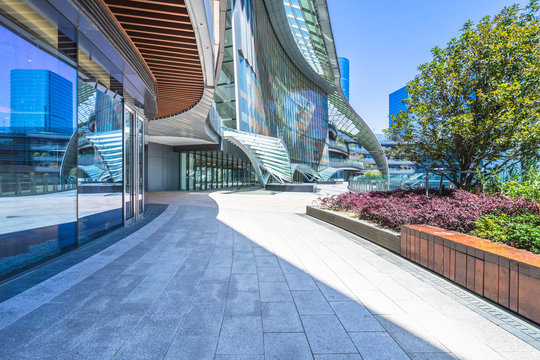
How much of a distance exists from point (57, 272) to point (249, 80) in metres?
25.3

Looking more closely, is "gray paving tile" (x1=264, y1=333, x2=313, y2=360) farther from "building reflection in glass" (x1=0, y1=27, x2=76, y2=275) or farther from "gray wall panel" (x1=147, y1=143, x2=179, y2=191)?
"gray wall panel" (x1=147, y1=143, x2=179, y2=191)

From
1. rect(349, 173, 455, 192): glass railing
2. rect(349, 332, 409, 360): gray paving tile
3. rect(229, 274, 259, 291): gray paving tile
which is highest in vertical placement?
rect(349, 173, 455, 192): glass railing

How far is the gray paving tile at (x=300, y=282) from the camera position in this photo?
3682 mm

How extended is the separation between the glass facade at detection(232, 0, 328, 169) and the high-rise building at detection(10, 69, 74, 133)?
1204 cm

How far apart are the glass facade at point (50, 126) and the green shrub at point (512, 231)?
7161mm

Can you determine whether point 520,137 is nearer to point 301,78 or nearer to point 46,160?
point 46,160

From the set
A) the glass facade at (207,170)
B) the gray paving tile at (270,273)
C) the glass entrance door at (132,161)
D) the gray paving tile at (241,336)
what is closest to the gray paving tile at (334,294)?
the gray paving tile at (270,273)

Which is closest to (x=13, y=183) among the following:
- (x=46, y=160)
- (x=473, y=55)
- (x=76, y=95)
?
(x=46, y=160)

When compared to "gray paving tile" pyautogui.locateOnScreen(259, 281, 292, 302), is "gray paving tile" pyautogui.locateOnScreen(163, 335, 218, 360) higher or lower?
higher

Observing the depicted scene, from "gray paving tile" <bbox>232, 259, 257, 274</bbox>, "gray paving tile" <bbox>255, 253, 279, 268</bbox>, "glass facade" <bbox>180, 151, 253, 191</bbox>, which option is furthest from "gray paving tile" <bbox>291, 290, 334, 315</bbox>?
"glass facade" <bbox>180, 151, 253, 191</bbox>

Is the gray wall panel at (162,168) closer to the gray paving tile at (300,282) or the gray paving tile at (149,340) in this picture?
the gray paving tile at (300,282)

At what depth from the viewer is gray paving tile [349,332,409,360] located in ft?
7.41

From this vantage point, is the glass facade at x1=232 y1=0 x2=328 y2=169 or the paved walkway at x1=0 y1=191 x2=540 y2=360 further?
the glass facade at x1=232 y1=0 x2=328 y2=169

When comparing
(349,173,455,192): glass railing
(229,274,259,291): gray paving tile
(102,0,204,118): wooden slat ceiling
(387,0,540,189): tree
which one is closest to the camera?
(229,274,259,291): gray paving tile
